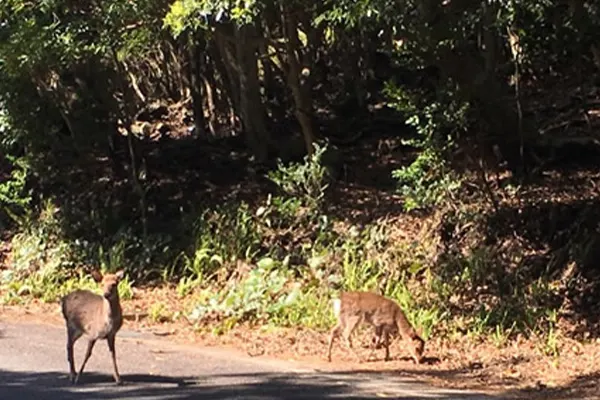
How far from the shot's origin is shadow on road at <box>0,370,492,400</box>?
350 inches

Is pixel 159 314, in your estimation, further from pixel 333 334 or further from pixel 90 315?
pixel 90 315

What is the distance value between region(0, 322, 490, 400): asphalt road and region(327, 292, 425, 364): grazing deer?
77 cm

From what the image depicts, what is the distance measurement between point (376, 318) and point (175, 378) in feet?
7.81

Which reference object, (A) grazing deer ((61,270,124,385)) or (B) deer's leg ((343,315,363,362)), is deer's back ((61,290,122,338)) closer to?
(A) grazing deer ((61,270,124,385))

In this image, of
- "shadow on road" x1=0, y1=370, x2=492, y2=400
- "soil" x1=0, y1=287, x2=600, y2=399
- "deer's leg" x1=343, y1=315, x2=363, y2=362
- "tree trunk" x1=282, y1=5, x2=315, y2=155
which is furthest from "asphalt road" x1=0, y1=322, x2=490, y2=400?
"tree trunk" x1=282, y1=5, x2=315, y2=155

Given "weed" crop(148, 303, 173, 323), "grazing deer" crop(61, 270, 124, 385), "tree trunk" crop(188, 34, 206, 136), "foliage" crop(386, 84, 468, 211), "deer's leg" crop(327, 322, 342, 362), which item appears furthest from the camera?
"tree trunk" crop(188, 34, 206, 136)

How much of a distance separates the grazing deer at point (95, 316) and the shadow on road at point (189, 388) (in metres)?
0.23

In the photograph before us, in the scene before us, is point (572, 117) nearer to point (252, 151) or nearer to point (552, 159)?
point (552, 159)

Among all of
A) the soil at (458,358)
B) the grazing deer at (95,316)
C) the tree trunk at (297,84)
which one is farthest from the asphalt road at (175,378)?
the tree trunk at (297,84)

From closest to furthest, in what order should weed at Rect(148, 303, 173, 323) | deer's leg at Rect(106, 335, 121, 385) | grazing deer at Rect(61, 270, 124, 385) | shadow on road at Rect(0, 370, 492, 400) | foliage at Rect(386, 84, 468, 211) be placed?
shadow on road at Rect(0, 370, 492, 400) → grazing deer at Rect(61, 270, 124, 385) → deer's leg at Rect(106, 335, 121, 385) → foliage at Rect(386, 84, 468, 211) → weed at Rect(148, 303, 173, 323)

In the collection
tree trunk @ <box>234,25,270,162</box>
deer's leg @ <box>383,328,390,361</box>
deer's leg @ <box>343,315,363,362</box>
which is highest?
tree trunk @ <box>234,25,270,162</box>

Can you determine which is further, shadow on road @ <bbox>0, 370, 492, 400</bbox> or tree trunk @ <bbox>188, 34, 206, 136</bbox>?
tree trunk @ <bbox>188, 34, 206, 136</bbox>

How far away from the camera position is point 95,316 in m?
9.36

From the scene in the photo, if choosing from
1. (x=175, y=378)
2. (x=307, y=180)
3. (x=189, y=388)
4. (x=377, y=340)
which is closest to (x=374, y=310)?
(x=377, y=340)
